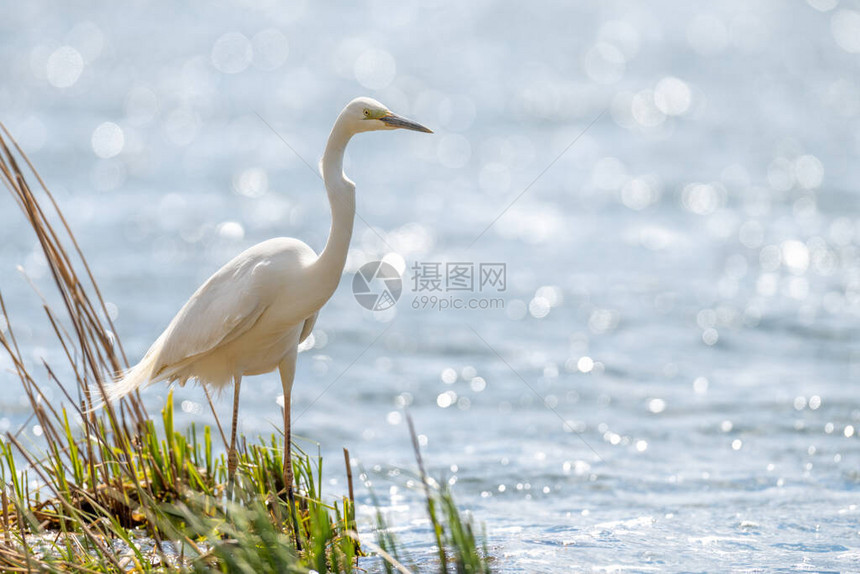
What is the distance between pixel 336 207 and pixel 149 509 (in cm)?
139

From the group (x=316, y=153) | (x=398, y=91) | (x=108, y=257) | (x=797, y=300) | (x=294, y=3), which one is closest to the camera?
(x=797, y=300)

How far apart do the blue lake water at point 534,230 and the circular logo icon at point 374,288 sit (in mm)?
150

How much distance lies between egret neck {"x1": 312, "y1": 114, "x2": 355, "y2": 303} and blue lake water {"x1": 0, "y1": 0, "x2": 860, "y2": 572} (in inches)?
45.0

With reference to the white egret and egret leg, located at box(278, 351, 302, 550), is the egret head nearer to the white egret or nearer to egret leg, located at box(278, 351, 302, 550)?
the white egret

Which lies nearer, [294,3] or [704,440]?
[704,440]

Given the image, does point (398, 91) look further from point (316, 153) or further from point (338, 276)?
point (338, 276)

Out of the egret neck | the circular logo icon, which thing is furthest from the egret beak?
the circular logo icon

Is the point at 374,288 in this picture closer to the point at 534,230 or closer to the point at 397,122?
the point at 534,230

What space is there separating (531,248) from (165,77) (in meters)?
8.60

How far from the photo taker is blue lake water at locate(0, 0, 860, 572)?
23.2 feet

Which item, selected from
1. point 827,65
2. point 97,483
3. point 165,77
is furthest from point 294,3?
point 97,483

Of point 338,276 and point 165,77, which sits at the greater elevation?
point 165,77

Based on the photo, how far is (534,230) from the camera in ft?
44.3

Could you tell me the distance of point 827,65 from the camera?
1892 cm
